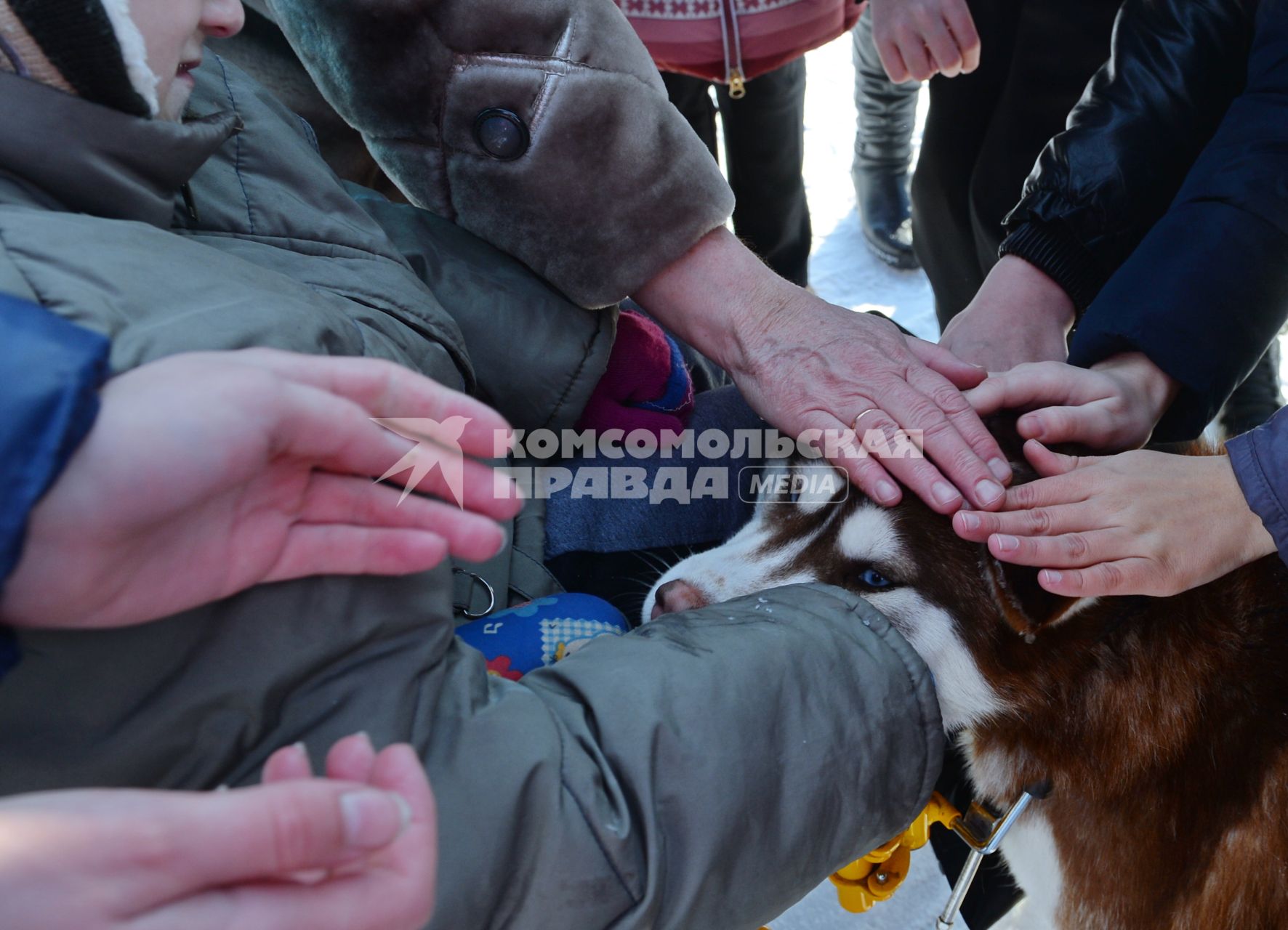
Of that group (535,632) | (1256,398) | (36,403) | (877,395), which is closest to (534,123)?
(877,395)

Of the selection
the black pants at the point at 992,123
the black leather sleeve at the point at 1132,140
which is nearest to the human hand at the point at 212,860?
the black leather sleeve at the point at 1132,140

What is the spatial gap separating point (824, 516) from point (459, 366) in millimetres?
652

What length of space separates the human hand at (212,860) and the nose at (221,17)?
0.86 metres

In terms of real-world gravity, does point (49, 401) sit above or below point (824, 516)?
above

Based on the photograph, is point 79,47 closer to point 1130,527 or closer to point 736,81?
point 1130,527

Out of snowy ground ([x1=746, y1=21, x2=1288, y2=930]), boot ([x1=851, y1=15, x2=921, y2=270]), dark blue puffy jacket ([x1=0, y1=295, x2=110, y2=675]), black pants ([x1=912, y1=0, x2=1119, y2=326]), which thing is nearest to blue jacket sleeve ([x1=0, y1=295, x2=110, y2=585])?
dark blue puffy jacket ([x1=0, y1=295, x2=110, y2=675])

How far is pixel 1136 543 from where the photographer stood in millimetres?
1164

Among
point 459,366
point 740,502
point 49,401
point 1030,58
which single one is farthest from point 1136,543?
point 1030,58

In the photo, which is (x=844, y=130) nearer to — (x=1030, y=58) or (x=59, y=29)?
(x=1030, y=58)

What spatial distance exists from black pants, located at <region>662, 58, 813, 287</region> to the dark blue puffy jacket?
2.41 meters

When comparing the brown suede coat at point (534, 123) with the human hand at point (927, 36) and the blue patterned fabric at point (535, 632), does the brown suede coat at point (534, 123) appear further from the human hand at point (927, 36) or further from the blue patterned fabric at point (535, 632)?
the human hand at point (927, 36)

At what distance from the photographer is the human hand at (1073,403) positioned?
1.37 metres

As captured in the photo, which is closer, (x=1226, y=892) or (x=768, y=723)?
(x=768, y=723)

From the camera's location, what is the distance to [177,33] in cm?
95
